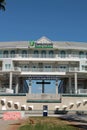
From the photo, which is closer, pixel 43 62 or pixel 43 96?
pixel 43 96

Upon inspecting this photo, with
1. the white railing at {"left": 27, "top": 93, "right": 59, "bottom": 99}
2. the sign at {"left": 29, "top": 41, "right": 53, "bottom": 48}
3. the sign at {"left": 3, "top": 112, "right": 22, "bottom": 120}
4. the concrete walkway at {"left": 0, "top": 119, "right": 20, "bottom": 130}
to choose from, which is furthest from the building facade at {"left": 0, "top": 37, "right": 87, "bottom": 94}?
the concrete walkway at {"left": 0, "top": 119, "right": 20, "bottom": 130}

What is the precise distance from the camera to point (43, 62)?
68.2 metres

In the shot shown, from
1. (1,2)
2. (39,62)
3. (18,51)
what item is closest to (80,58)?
(39,62)

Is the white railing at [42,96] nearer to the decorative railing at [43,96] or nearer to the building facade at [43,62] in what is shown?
the decorative railing at [43,96]

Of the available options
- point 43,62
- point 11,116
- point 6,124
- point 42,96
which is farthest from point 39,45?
point 6,124

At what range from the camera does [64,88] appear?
2911 inches

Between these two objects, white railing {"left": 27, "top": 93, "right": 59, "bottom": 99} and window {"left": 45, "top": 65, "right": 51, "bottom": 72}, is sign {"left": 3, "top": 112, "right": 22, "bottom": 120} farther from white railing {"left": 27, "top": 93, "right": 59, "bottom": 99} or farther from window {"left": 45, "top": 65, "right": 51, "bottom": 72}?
window {"left": 45, "top": 65, "right": 51, "bottom": 72}

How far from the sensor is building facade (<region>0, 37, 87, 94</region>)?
216 feet

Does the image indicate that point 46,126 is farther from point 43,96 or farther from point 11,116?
point 43,96

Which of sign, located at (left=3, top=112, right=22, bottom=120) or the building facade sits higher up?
the building facade

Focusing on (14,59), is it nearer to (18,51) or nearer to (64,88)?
(18,51)

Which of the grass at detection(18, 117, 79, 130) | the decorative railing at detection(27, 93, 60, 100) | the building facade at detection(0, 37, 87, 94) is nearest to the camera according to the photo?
the grass at detection(18, 117, 79, 130)

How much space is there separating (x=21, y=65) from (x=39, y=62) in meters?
4.03

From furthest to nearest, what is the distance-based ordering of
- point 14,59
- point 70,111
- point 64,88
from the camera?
point 64,88 < point 14,59 < point 70,111
